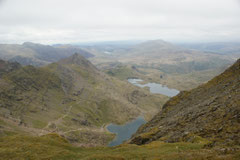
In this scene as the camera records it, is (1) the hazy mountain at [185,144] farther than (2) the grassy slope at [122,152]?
Yes

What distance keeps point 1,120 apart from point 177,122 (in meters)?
212

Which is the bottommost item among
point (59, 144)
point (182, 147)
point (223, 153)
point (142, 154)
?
point (59, 144)

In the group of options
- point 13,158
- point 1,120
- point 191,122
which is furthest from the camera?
point 1,120

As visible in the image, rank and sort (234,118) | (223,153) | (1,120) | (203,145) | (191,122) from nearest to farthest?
(223,153) < (203,145) < (234,118) < (191,122) < (1,120)

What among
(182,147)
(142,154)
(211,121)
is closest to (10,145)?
(142,154)

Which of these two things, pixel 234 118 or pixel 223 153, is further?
pixel 234 118

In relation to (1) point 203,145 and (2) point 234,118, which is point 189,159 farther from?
(2) point 234,118

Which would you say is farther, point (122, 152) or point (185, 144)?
point (122, 152)

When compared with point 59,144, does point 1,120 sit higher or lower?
lower

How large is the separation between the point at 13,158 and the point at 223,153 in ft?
190

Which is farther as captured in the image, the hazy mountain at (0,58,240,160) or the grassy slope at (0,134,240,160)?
the hazy mountain at (0,58,240,160)

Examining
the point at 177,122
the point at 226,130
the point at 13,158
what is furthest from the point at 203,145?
the point at 13,158

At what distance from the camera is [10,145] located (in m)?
64.2

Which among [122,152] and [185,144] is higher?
[185,144]
